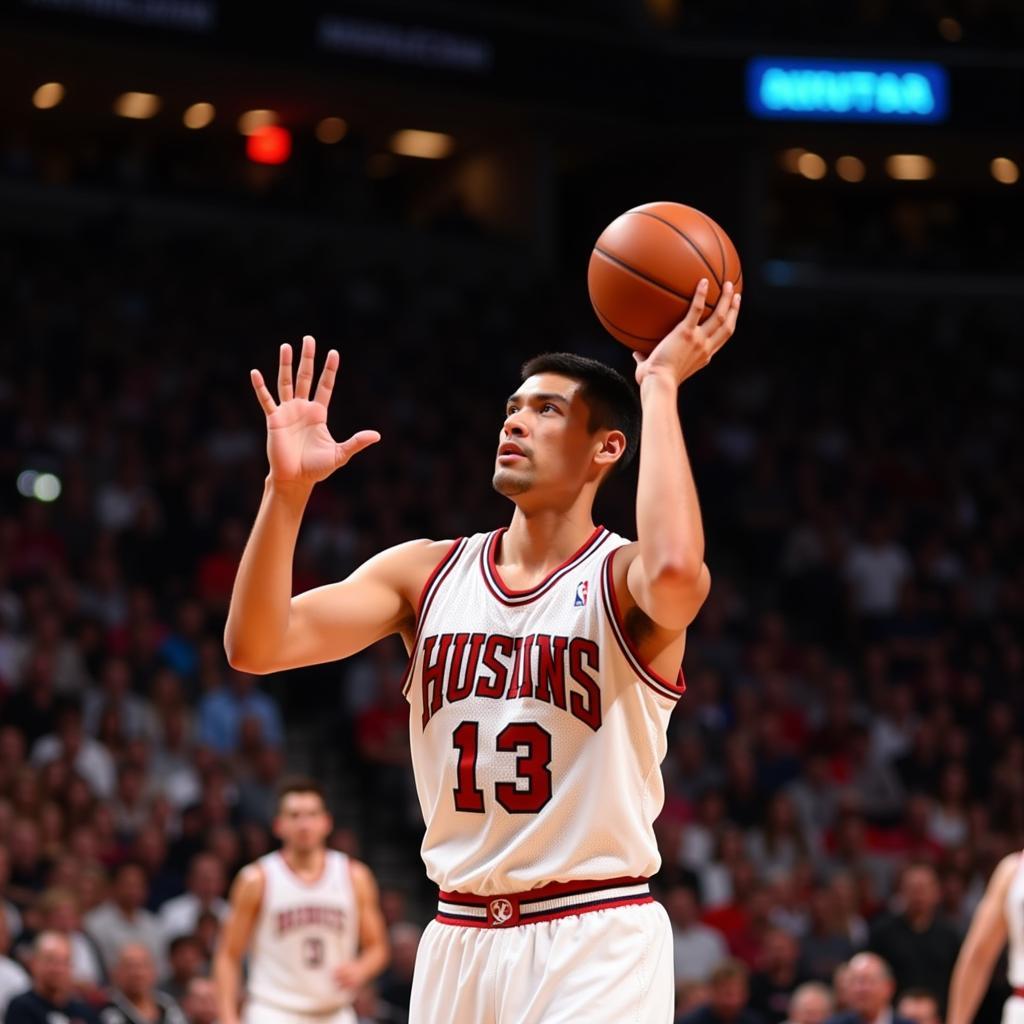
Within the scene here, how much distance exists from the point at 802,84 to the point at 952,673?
659 centimetres

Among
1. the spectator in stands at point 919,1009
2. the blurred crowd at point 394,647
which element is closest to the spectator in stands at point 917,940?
the blurred crowd at point 394,647

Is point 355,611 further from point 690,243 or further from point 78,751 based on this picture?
point 78,751

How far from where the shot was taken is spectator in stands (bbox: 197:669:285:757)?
37.9 ft

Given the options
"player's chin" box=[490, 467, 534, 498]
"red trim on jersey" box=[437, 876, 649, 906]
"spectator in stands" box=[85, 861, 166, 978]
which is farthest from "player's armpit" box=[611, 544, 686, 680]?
"spectator in stands" box=[85, 861, 166, 978]

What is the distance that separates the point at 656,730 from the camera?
3.90 meters

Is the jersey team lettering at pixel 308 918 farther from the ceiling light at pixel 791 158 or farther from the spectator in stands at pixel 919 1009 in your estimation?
the ceiling light at pixel 791 158

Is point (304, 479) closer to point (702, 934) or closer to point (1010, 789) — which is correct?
point (702, 934)

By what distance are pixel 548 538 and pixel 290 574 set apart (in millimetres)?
653

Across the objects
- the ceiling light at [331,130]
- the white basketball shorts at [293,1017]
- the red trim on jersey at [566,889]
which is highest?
the ceiling light at [331,130]

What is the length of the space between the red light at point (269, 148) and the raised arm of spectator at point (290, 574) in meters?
15.8

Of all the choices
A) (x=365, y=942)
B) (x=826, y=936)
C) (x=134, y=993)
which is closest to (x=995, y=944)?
(x=365, y=942)

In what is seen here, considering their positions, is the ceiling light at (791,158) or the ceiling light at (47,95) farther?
the ceiling light at (791,158)

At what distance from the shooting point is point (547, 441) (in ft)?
13.1

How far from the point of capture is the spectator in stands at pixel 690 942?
35.7 ft
